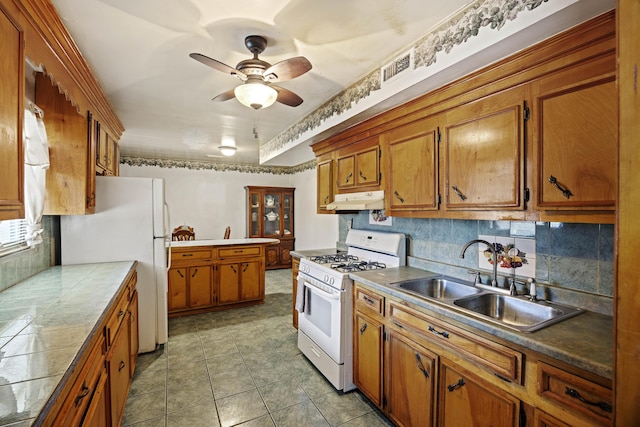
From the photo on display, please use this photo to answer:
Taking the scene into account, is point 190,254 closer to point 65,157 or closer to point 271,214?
point 65,157

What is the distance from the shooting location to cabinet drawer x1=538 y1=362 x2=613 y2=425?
965 mm

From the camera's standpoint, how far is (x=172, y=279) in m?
3.73

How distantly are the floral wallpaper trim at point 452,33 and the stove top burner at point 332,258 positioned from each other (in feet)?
4.33

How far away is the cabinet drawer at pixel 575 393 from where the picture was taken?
965 mm

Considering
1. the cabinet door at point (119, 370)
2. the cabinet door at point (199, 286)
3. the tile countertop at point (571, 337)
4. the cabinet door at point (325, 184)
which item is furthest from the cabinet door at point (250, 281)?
the tile countertop at point (571, 337)

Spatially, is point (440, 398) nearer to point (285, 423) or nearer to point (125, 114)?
point (285, 423)

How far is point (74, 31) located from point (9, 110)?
0.96 meters

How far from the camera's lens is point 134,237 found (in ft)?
9.28

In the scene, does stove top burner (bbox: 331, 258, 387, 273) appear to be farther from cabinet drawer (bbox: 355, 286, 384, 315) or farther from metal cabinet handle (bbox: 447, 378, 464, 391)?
metal cabinet handle (bbox: 447, 378, 464, 391)

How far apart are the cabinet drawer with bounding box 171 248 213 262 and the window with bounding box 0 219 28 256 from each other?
163cm

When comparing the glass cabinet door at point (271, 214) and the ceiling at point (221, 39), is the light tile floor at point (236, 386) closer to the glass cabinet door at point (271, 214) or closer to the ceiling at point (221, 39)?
the ceiling at point (221, 39)

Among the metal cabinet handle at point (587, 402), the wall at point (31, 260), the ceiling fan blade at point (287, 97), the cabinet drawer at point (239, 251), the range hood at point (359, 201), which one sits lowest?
the metal cabinet handle at point (587, 402)

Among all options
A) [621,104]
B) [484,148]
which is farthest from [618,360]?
[484,148]

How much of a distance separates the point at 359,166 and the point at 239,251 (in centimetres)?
218
